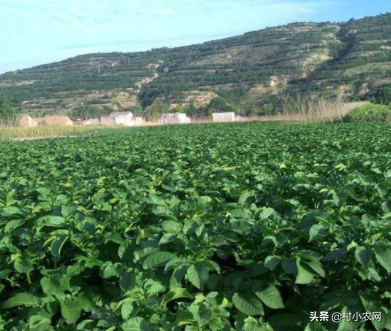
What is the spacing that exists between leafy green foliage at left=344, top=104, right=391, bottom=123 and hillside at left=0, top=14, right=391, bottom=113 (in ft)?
112

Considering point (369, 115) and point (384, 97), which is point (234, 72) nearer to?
point (384, 97)

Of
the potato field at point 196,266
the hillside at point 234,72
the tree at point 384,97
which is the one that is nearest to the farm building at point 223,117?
the tree at point 384,97

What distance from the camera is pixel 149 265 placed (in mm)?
2496

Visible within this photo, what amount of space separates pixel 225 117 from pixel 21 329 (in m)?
59.7

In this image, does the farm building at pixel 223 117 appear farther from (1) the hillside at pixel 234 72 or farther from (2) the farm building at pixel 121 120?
(1) the hillside at pixel 234 72

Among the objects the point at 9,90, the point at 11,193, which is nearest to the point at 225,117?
the point at 11,193

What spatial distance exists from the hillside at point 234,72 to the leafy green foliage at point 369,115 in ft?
112

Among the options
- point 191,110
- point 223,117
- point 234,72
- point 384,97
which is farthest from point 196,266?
point 234,72

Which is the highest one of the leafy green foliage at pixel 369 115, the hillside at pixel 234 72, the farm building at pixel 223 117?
the hillside at pixel 234 72

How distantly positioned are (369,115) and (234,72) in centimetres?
7387

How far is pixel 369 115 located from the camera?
106 feet

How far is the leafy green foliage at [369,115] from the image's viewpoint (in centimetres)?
3197

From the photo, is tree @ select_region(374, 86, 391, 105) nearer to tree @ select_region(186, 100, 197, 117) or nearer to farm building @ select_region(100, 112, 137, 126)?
farm building @ select_region(100, 112, 137, 126)

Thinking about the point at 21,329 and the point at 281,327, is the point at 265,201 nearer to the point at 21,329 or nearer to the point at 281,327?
the point at 281,327
